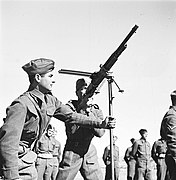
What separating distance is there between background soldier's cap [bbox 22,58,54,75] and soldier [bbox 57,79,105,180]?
9.51ft

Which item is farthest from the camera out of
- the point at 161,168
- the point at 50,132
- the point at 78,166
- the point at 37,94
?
the point at 50,132

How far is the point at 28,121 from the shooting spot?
5.33 metres

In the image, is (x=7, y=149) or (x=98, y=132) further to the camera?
(x=98, y=132)

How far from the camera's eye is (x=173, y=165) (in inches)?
354

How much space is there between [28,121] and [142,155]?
14.5 meters

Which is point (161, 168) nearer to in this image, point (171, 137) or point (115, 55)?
point (171, 137)

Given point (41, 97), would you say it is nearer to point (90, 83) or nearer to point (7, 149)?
point (7, 149)

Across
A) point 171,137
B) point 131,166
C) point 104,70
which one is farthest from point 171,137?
point 131,166

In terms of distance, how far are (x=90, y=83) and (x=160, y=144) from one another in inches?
392

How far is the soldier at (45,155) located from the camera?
53.4 ft

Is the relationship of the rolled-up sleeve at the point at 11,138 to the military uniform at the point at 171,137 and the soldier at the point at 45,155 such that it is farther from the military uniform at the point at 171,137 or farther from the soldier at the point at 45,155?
the soldier at the point at 45,155

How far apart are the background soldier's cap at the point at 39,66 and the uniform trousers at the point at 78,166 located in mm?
3109

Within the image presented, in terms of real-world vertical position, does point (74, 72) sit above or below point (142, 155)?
above

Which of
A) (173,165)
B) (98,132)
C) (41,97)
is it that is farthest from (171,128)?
(41,97)
